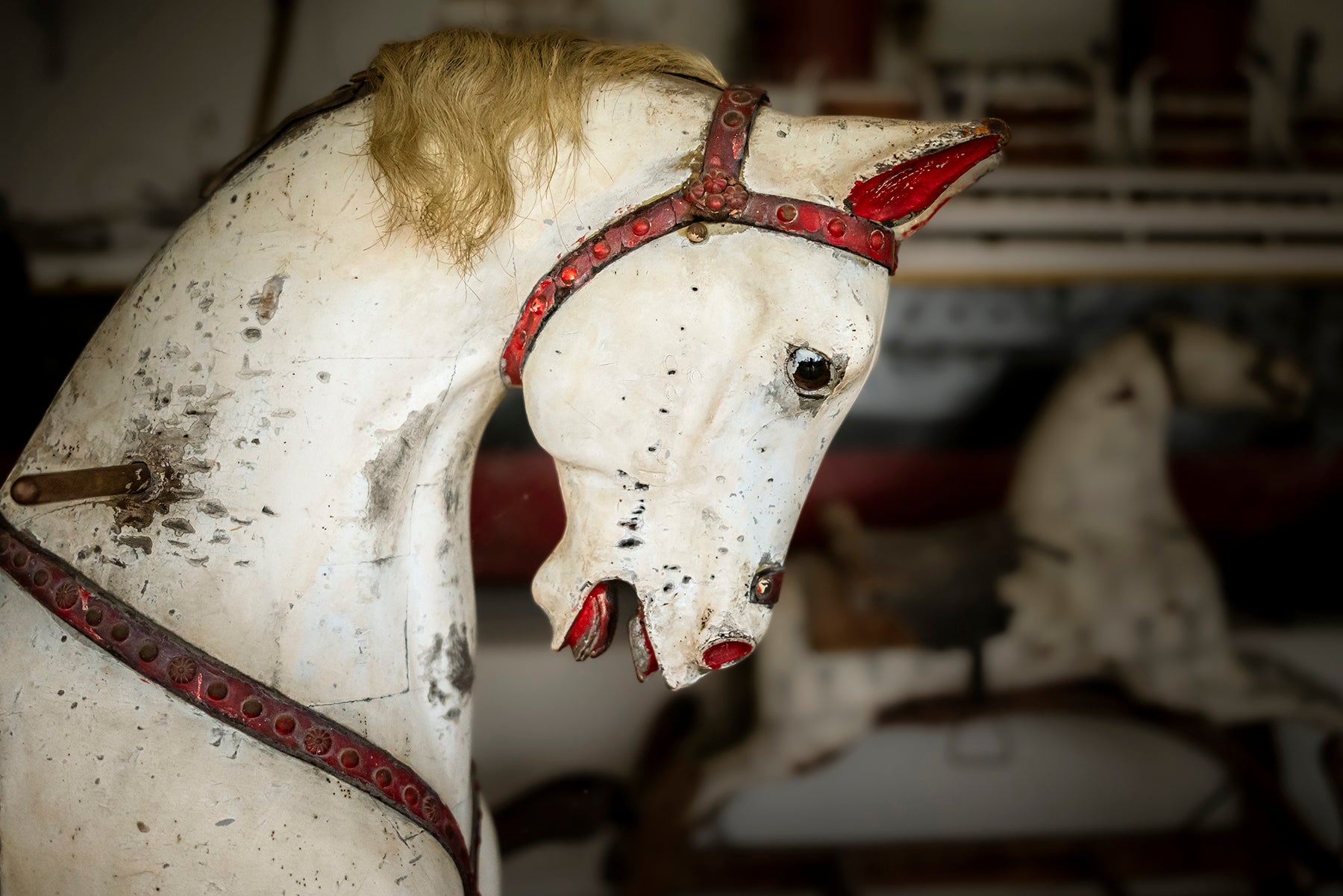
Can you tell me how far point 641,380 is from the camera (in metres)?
0.75

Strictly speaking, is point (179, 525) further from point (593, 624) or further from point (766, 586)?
point (766, 586)

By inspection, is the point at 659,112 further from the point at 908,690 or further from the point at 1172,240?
the point at 1172,240

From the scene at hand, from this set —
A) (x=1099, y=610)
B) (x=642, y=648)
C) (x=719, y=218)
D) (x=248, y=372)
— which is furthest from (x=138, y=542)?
(x=1099, y=610)

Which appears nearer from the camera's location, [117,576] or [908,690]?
[117,576]

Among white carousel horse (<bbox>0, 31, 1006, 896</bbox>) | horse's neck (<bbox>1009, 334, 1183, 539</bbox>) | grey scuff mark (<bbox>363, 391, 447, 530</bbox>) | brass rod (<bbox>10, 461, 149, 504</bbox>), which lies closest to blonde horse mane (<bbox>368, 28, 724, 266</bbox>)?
white carousel horse (<bbox>0, 31, 1006, 896</bbox>)

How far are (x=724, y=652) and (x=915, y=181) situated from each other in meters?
0.36

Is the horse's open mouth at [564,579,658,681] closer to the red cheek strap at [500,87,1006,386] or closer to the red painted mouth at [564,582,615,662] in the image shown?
the red painted mouth at [564,582,615,662]

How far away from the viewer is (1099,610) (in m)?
2.07

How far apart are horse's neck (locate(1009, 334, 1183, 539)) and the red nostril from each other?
4.83 ft

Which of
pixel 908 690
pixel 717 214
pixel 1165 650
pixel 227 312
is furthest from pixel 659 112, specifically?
pixel 1165 650

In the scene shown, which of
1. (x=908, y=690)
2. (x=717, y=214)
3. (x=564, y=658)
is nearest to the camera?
(x=717, y=214)

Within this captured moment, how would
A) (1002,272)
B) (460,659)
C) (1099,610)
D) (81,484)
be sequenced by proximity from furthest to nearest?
(1002,272)
(1099,610)
(460,659)
(81,484)

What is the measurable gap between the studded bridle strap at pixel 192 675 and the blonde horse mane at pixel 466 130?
33 cm

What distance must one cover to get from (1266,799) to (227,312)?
224 cm
